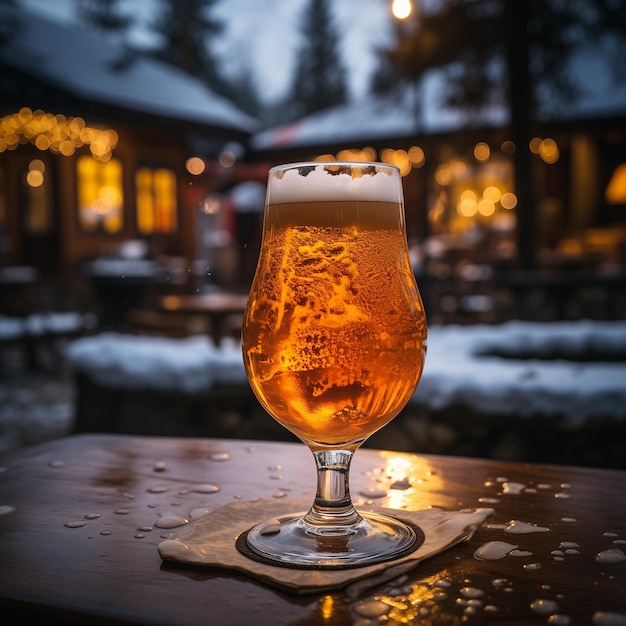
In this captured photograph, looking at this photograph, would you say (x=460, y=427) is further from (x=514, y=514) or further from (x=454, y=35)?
(x=454, y=35)

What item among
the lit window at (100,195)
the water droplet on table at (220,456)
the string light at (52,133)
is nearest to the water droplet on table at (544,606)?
the water droplet on table at (220,456)

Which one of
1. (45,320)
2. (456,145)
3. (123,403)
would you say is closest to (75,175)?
(45,320)

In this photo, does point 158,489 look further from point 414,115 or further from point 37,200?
point 414,115

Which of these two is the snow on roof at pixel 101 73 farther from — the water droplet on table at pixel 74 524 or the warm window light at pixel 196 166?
the water droplet on table at pixel 74 524

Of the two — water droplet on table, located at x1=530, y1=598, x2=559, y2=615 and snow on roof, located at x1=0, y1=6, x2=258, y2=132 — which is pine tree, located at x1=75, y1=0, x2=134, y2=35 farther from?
water droplet on table, located at x1=530, y1=598, x2=559, y2=615

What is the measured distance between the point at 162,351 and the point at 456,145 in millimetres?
11809

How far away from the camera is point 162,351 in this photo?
3.40m

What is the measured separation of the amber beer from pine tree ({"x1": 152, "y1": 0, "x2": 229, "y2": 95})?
3247cm

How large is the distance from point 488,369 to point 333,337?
1.86 m

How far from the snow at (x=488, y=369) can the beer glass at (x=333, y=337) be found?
1.60 meters

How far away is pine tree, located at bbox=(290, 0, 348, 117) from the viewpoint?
45.2m

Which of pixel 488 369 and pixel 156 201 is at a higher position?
pixel 156 201

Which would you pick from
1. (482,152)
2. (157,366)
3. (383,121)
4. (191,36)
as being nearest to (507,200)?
(482,152)

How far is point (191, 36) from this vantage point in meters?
32.6
